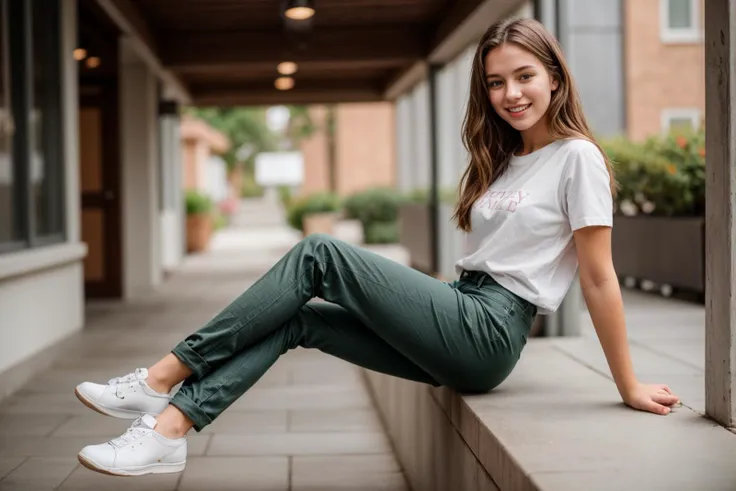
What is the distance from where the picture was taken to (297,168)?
44906mm

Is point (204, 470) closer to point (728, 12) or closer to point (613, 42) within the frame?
point (728, 12)

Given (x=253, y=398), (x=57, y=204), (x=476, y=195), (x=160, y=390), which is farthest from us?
(x=57, y=204)

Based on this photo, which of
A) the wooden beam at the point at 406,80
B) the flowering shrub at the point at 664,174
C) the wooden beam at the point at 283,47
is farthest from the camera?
the wooden beam at the point at 406,80

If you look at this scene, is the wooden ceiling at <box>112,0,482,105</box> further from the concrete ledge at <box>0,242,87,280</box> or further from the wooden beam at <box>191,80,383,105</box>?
the wooden beam at <box>191,80,383,105</box>

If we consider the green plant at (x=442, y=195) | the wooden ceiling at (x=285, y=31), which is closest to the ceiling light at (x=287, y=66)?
the wooden ceiling at (x=285, y=31)

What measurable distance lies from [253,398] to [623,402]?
8.38 feet

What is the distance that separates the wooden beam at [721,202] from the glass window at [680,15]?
579 inches

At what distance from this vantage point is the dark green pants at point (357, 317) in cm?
243

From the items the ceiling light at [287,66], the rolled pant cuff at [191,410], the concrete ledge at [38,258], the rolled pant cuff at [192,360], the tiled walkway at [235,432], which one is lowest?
the tiled walkway at [235,432]

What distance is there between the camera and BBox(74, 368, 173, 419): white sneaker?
2.46m

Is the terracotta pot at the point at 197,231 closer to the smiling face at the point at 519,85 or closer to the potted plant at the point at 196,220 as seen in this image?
the potted plant at the point at 196,220

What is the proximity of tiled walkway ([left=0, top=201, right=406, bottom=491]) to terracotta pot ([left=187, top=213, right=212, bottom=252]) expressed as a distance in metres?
9.70

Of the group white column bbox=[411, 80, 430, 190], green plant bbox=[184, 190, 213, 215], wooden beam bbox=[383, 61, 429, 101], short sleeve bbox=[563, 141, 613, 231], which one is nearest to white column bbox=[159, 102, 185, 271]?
green plant bbox=[184, 190, 213, 215]

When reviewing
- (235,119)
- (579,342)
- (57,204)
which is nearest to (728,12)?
(579,342)
